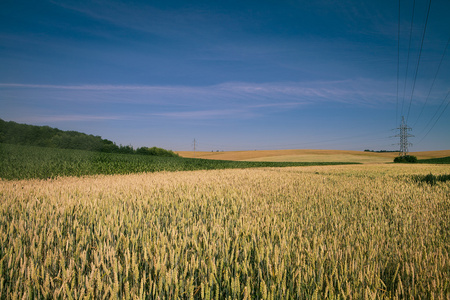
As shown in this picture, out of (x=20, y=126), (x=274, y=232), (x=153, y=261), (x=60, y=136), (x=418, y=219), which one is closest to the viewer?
(x=153, y=261)

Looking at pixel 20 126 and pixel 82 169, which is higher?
pixel 20 126

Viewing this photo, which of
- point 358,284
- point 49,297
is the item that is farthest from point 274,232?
point 49,297

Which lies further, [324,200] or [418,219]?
[324,200]

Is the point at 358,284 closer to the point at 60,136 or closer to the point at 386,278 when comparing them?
the point at 386,278

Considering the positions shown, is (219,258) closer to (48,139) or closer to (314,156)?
(48,139)

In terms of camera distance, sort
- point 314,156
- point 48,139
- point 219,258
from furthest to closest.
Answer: point 314,156, point 48,139, point 219,258

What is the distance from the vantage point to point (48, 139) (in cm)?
4734

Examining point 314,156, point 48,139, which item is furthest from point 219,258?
point 314,156

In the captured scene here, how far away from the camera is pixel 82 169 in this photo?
52.6ft

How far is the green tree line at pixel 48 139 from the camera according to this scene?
142 ft

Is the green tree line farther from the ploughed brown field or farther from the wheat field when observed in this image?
the wheat field

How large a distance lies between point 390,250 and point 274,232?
3.95 feet

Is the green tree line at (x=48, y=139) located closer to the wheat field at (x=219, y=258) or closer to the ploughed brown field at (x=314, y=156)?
the ploughed brown field at (x=314, y=156)

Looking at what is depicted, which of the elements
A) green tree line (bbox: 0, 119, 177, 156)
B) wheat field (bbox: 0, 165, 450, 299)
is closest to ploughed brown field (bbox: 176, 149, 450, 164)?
green tree line (bbox: 0, 119, 177, 156)
